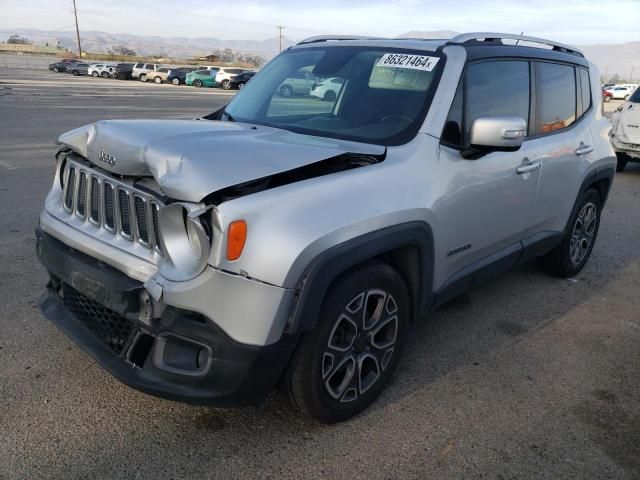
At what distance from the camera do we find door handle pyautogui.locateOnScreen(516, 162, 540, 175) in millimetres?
3641

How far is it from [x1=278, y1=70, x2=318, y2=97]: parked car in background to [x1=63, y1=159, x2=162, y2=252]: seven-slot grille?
1.49m

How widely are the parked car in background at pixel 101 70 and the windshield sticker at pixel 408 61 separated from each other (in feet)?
175

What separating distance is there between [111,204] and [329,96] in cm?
154

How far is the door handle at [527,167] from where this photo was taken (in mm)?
3641

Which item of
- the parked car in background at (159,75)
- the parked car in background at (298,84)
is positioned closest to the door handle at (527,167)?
the parked car in background at (298,84)

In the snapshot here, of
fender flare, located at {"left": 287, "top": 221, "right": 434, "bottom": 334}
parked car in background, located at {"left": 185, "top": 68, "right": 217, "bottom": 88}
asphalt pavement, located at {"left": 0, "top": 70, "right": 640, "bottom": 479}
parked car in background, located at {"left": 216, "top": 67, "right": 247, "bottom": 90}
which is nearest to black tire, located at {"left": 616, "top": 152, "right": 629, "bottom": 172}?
asphalt pavement, located at {"left": 0, "top": 70, "right": 640, "bottom": 479}

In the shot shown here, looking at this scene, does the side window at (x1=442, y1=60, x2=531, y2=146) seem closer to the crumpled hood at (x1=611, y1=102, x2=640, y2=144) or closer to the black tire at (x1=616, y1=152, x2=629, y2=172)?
the crumpled hood at (x1=611, y1=102, x2=640, y2=144)

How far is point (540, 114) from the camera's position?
406 cm

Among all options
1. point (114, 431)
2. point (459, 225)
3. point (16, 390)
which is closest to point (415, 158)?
point (459, 225)

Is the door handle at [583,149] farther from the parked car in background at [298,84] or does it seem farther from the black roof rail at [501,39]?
the parked car in background at [298,84]

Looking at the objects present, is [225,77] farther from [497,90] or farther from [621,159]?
[497,90]

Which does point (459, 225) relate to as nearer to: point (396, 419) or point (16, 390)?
point (396, 419)

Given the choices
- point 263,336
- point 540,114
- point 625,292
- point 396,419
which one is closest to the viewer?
point 263,336

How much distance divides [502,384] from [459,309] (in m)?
1.05
